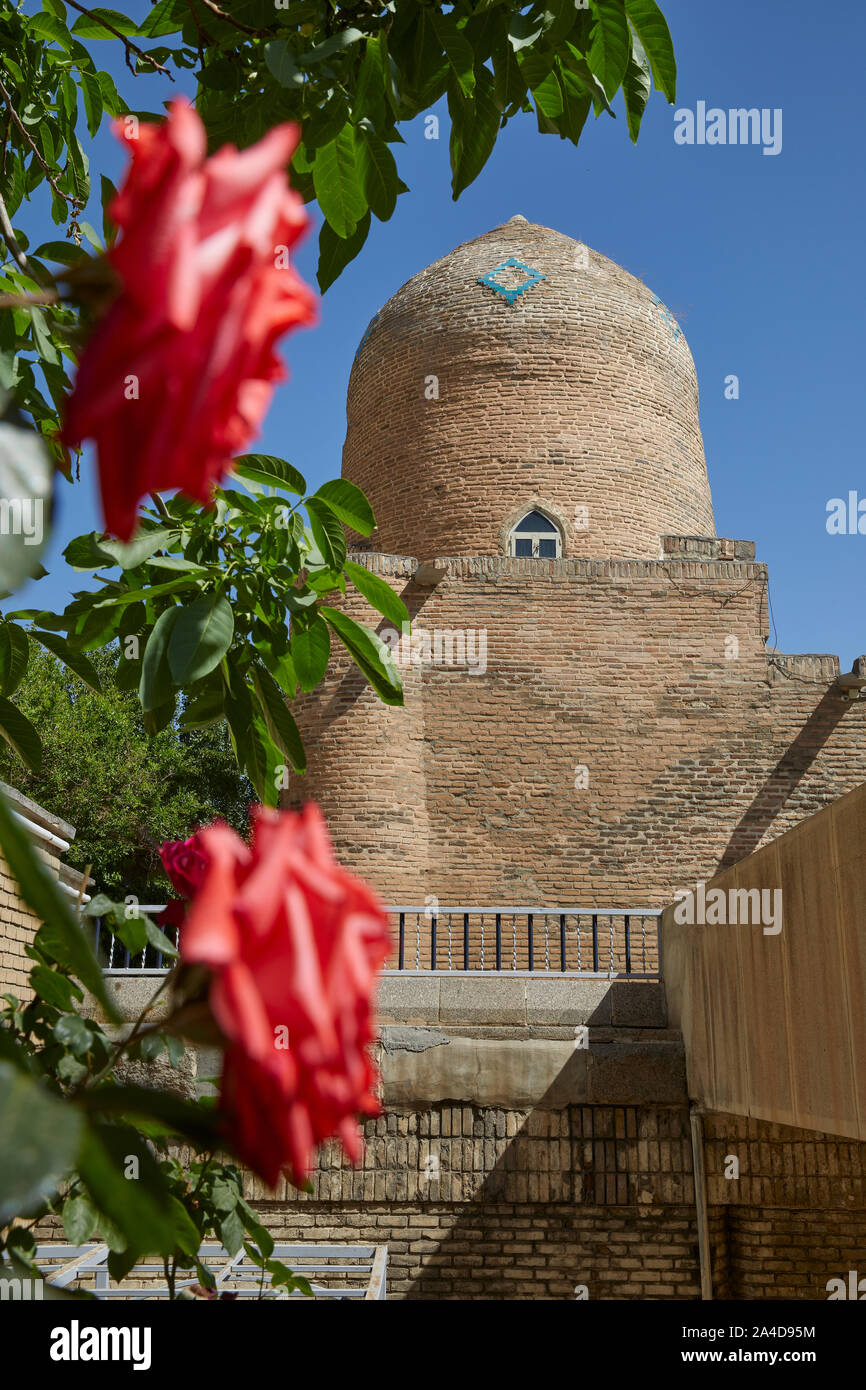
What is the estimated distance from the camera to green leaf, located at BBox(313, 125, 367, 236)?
1.56 m

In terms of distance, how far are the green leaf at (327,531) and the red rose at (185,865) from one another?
1.54ft

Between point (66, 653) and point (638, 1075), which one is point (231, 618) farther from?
point (638, 1075)

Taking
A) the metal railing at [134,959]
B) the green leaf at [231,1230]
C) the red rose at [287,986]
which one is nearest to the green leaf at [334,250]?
the red rose at [287,986]

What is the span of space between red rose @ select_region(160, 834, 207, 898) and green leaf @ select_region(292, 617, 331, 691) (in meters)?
0.31

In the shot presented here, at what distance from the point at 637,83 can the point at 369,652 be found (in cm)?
101

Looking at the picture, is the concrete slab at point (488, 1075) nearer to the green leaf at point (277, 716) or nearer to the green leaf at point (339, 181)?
the green leaf at point (277, 716)

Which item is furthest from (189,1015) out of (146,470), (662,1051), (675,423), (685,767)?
(675,423)

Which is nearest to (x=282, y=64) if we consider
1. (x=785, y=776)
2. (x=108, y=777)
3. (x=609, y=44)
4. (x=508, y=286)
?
(x=609, y=44)

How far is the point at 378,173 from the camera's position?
1.59 meters

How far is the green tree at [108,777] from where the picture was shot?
59.4ft

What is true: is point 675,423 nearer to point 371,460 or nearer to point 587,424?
point 587,424

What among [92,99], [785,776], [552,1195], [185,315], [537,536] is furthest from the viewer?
[537,536]

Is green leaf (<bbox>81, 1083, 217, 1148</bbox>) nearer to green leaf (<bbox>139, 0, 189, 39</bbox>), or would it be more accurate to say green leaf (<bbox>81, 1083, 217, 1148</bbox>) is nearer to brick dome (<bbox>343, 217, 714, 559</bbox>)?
green leaf (<bbox>139, 0, 189, 39</bbox>)

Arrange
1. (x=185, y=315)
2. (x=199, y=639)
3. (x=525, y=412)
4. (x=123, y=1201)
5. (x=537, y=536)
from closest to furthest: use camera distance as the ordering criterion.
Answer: (x=185, y=315) → (x=123, y=1201) → (x=199, y=639) → (x=537, y=536) → (x=525, y=412)
